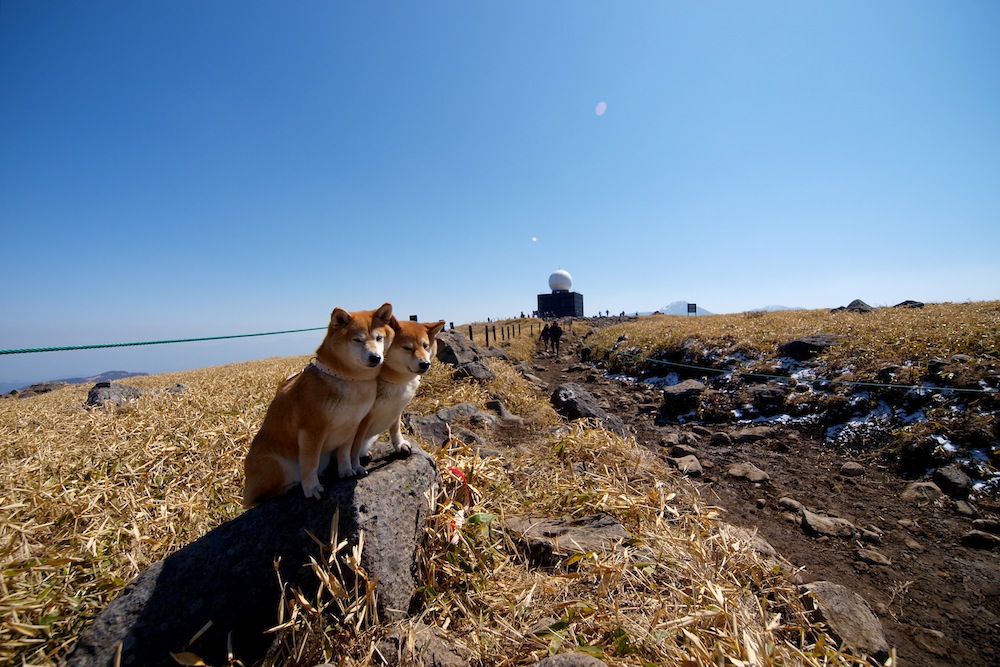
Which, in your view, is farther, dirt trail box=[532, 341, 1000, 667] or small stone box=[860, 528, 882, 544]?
small stone box=[860, 528, 882, 544]

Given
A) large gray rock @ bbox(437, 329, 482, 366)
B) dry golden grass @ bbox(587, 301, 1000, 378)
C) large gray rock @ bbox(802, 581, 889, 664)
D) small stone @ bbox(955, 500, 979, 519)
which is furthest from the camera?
large gray rock @ bbox(437, 329, 482, 366)

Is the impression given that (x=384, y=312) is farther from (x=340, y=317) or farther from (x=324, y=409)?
(x=324, y=409)

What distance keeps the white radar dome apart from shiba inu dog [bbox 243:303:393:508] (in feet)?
198

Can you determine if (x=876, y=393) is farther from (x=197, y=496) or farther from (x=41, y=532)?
(x=41, y=532)

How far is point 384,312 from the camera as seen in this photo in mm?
3025

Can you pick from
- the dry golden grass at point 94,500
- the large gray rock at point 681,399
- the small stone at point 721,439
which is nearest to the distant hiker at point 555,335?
the large gray rock at point 681,399

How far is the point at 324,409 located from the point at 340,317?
2.19ft

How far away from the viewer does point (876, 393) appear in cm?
892

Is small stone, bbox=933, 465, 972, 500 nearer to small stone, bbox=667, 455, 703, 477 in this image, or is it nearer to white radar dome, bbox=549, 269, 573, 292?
small stone, bbox=667, 455, 703, 477

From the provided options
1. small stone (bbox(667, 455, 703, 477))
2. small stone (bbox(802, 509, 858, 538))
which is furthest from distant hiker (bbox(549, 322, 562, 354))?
small stone (bbox(802, 509, 858, 538))

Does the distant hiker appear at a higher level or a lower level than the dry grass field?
higher

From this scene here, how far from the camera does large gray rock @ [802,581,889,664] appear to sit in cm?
334

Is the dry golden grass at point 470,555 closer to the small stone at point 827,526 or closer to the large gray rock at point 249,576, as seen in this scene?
the large gray rock at point 249,576

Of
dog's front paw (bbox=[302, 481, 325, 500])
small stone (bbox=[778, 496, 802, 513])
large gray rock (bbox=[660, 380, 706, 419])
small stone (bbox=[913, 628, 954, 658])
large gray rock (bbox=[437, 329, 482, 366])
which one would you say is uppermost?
large gray rock (bbox=[437, 329, 482, 366])
